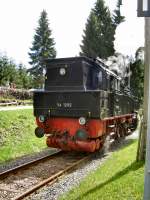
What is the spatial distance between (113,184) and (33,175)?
2.81 metres

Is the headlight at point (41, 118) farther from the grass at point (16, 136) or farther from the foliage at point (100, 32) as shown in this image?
the foliage at point (100, 32)

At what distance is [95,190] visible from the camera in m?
8.60

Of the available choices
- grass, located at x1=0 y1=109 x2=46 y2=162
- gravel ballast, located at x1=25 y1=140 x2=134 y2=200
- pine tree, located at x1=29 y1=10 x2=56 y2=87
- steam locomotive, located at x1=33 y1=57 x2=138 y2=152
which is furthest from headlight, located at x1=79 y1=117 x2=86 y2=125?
pine tree, located at x1=29 y1=10 x2=56 y2=87

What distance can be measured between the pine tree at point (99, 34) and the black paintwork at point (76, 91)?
123 feet

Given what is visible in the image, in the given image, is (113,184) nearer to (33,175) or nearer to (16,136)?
(33,175)

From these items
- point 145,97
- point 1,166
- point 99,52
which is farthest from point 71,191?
point 99,52

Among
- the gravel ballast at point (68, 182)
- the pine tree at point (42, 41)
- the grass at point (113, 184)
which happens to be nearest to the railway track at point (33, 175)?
the gravel ballast at point (68, 182)

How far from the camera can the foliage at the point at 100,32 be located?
5338cm

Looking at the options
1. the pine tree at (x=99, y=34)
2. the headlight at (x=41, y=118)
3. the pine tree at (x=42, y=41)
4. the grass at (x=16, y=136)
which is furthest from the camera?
the pine tree at (x=42, y=41)

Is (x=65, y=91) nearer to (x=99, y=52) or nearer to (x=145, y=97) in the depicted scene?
(x=145, y=97)

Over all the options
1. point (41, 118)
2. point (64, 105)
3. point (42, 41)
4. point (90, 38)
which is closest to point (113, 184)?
point (64, 105)

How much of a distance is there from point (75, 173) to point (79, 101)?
11.1ft

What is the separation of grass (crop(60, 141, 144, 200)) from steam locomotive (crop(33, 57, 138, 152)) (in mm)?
2194

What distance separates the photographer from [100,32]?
55750 millimetres
